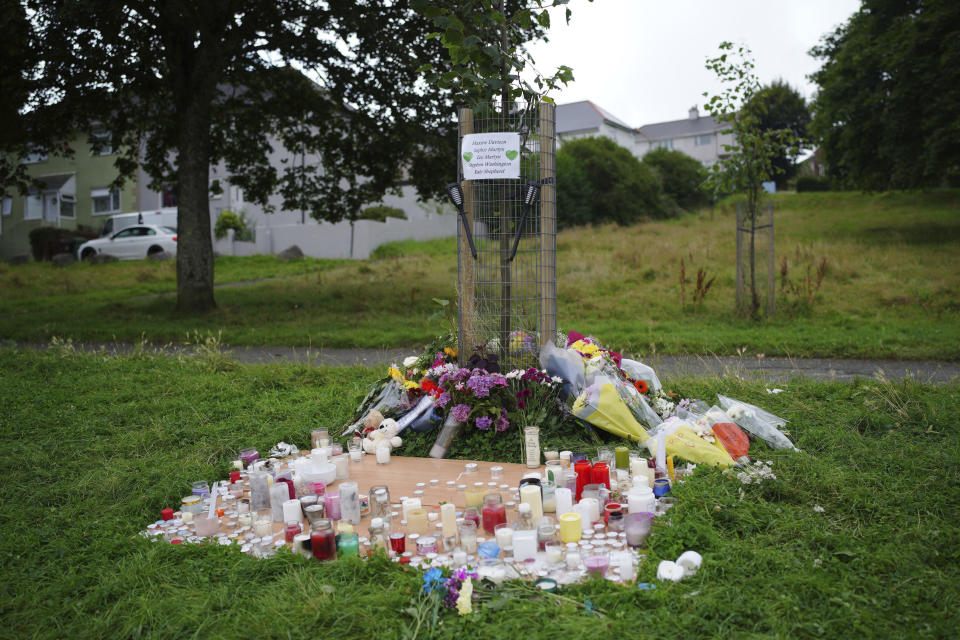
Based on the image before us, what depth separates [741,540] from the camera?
9.70 feet

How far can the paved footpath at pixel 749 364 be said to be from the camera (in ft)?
21.8

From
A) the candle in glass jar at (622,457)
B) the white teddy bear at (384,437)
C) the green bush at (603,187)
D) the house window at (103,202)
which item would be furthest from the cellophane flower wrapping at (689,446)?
the house window at (103,202)

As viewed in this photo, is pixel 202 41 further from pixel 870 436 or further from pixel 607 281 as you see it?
pixel 870 436

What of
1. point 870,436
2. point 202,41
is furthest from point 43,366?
point 870,436

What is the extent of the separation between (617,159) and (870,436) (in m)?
28.8

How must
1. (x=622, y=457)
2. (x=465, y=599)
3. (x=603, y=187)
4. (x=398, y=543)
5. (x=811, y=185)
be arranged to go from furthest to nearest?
(x=811, y=185) → (x=603, y=187) → (x=622, y=457) → (x=398, y=543) → (x=465, y=599)

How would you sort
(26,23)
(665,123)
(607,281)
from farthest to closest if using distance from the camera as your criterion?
(665,123) → (607,281) → (26,23)

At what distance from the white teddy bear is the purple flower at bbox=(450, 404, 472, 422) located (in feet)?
1.45

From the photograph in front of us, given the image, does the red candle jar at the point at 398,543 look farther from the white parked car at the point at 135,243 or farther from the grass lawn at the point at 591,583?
the white parked car at the point at 135,243

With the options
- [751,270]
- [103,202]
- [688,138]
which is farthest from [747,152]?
[688,138]

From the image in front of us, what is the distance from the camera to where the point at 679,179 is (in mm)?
36469

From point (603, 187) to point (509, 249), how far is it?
89.2 ft

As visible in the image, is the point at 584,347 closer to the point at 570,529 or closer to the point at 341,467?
the point at 341,467

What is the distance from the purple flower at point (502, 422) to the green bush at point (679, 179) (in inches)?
1325
